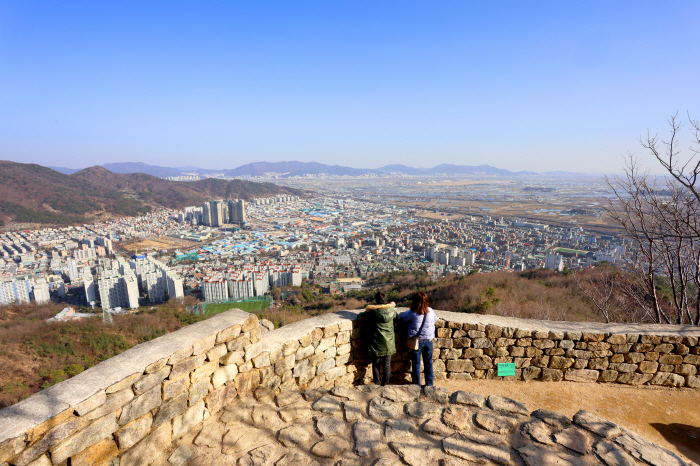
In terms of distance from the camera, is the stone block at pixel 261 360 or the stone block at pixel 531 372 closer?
the stone block at pixel 261 360

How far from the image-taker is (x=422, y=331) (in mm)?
3529

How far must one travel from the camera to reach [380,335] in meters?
3.51

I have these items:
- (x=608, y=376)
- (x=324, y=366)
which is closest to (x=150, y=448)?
(x=324, y=366)

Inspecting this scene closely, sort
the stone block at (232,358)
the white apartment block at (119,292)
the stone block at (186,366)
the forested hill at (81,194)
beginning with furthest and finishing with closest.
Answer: the forested hill at (81,194)
the white apartment block at (119,292)
the stone block at (232,358)
the stone block at (186,366)

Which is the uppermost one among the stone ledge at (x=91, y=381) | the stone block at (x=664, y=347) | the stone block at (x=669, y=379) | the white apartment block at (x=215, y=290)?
the stone ledge at (x=91, y=381)

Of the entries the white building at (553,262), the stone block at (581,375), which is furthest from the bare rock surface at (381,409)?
the white building at (553,262)

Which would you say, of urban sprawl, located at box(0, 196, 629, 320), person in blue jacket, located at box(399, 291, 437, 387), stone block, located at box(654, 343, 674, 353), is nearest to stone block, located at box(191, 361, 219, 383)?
person in blue jacket, located at box(399, 291, 437, 387)

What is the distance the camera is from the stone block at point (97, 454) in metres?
1.87

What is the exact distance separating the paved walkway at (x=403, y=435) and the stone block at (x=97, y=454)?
376 millimetres

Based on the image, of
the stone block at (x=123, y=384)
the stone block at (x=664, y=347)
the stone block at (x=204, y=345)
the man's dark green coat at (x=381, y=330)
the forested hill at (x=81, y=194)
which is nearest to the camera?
the stone block at (x=123, y=384)

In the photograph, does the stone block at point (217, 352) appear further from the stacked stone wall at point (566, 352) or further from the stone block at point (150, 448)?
the stacked stone wall at point (566, 352)

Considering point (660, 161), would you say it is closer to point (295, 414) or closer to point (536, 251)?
point (295, 414)

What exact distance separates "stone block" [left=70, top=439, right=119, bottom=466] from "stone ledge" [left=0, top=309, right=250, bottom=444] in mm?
322

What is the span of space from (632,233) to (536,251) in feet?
75.3
